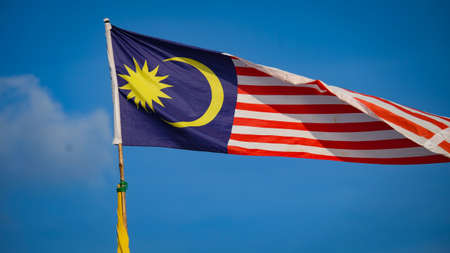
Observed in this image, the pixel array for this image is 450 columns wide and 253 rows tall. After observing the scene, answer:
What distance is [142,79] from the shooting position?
13812mm

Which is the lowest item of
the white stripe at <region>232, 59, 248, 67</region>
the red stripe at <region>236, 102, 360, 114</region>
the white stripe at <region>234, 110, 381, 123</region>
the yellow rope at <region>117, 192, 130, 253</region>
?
the yellow rope at <region>117, 192, 130, 253</region>

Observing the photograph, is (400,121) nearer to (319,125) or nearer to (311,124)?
(319,125)

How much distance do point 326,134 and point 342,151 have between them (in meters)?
0.63

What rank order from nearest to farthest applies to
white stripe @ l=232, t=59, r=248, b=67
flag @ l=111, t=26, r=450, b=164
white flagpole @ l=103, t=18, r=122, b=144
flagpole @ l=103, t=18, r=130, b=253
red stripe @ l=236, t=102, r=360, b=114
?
1. flagpole @ l=103, t=18, r=130, b=253
2. white flagpole @ l=103, t=18, r=122, b=144
3. flag @ l=111, t=26, r=450, b=164
4. red stripe @ l=236, t=102, r=360, b=114
5. white stripe @ l=232, t=59, r=248, b=67

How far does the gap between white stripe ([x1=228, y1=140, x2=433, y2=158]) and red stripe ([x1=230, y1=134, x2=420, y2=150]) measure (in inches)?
3.2

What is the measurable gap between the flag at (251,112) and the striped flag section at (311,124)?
3 cm

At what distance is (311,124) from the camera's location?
568 inches

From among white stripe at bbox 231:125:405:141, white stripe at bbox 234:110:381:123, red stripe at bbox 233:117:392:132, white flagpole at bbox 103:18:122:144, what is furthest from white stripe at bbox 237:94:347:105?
white flagpole at bbox 103:18:122:144

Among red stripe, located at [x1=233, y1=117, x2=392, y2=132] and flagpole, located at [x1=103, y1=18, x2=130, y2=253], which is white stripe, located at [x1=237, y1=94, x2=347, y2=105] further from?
flagpole, located at [x1=103, y1=18, x2=130, y2=253]

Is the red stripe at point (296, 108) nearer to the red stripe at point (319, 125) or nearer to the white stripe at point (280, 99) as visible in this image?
the white stripe at point (280, 99)

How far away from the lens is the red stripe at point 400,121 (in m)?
13.6

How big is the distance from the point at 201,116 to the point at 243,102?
129cm

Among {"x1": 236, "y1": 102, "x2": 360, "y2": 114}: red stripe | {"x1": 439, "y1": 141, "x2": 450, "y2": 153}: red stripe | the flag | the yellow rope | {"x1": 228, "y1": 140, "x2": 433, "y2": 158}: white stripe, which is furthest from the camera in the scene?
{"x1": 236, "y1": 102, "x2": 360, "y2": 114}: red stripe

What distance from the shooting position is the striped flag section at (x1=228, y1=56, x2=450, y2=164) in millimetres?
14156
